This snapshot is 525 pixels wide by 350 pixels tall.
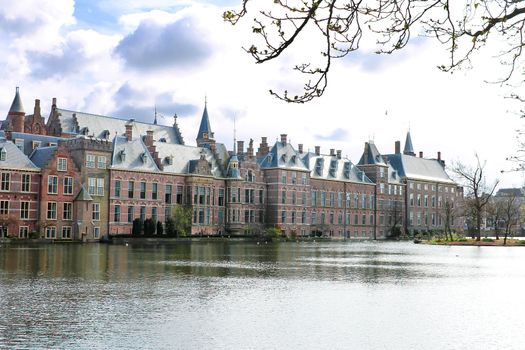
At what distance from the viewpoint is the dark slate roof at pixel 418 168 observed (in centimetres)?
12338

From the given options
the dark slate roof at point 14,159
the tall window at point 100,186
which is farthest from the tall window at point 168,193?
the dark slate roof at point 14,159

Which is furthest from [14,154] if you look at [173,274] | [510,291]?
[510,291]

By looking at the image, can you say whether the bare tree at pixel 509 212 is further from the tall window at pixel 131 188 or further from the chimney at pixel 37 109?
the chimney at pixel 37 109

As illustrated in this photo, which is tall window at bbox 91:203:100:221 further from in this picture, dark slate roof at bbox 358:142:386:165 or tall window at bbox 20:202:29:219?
dark slate roof at bbox 358:142:386:165

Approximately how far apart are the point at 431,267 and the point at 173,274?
13.5m

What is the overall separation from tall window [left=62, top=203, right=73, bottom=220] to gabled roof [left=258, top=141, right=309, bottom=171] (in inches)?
1287

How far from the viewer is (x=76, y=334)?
1409 cm

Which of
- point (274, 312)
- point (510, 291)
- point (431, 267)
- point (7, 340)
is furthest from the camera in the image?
point (431, 267)

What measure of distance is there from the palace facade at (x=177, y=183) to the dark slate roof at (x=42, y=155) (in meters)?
0.12

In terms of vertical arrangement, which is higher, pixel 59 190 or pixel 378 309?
pixel 59 190

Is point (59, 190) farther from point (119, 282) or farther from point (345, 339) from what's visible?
point (345, 339)

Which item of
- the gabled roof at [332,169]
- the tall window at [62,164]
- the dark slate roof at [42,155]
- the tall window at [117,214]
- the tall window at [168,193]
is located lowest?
→ the tall window at [117,214]

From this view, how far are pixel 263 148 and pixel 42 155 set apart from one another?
38.4m

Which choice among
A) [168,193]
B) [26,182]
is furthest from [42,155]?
[168,193]
